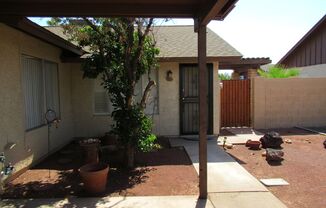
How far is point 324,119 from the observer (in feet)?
40.8

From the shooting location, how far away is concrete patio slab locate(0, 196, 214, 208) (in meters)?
4.77

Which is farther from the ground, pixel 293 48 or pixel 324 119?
pixel 293 48

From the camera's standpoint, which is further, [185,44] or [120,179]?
[185,44]

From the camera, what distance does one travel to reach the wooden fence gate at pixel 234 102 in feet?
39.8

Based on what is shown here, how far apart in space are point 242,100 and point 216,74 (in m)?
2.67

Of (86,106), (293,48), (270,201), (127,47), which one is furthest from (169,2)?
(293,48)

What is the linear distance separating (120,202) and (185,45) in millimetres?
6507

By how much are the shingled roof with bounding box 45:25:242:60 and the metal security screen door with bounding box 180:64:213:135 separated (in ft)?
1.66

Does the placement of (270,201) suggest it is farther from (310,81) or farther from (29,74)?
(310,81)

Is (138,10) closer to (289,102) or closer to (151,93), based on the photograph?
(151,93)

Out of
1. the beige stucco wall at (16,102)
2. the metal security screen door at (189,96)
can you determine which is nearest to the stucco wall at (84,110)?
the beige stucco wall at (16,102)

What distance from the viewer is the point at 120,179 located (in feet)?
20.0

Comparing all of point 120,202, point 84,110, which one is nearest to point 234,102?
point 84,110

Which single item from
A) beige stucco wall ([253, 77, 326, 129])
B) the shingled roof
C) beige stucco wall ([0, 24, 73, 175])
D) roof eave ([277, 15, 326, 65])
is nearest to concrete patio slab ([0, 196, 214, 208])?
beige stucco wall ([0, 24, 73, 175])
